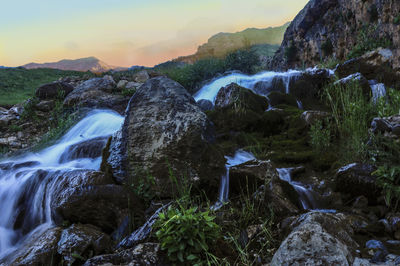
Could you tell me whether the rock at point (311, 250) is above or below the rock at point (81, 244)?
above

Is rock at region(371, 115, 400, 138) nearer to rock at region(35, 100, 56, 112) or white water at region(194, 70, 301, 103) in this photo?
white water at region(194, 70, 301, 103)

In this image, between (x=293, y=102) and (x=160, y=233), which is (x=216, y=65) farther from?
(x=160, y=233)

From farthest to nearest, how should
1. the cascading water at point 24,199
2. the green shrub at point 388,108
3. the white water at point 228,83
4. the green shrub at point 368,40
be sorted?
the green shrub at point 368,40 → the white water at point 228,83 → the green shrub at point 388,108 → the cascading water at point 24,199

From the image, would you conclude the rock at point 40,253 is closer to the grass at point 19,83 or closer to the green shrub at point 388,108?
the green shrub at point 388,108

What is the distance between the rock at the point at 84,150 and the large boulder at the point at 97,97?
4.65 meters

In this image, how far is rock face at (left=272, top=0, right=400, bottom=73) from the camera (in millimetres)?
13977

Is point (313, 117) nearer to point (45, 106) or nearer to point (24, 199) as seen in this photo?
point (24, 199)

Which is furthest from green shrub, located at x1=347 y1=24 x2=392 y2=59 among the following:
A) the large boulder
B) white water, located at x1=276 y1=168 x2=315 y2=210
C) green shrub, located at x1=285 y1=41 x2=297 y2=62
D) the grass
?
the grass

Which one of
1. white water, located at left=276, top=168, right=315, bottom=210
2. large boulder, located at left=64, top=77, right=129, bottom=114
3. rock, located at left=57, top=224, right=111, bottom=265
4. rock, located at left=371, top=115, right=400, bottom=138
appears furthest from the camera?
large boulder, located at left=64, top=77, right=129, bottom=114

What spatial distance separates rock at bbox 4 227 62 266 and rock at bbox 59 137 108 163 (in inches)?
121

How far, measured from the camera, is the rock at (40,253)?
11.0 feet

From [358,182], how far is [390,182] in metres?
0.56

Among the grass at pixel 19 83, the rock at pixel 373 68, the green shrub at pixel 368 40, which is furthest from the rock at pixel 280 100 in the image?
the grass at pixel 19 83

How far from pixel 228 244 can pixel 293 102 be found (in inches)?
328
